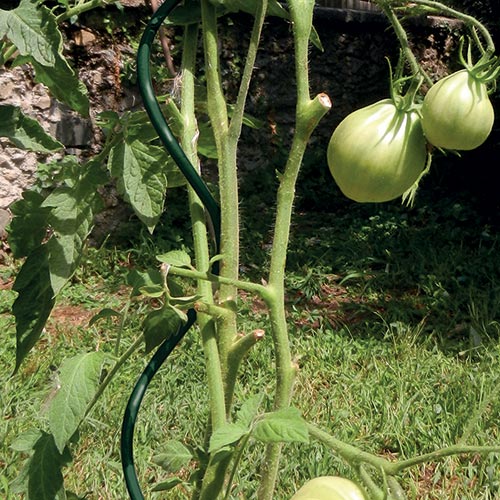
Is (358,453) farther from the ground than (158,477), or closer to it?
farther from the ground

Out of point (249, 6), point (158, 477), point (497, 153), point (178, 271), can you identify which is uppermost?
point (249, 6)

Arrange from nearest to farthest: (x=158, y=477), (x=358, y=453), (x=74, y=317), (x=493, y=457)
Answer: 1. (x=358, y=453)
2. (x=158, y=477)
3. (x=493, y=457)
4. (x=74, y=317)

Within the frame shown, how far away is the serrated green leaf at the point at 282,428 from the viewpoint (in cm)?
50

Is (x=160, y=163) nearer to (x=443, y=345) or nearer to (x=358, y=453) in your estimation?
(x=358, y=453)

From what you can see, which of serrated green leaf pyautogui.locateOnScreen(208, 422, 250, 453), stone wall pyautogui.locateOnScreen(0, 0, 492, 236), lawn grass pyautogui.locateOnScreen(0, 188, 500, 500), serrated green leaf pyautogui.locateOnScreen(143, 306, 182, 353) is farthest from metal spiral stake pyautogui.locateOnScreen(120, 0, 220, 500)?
stone wall pyautogui.locateOnScreen(0, 0, 492, 236)

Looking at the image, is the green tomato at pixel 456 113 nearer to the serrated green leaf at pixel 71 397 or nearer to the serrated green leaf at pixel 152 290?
the serrated green leaf at pixel 152 290

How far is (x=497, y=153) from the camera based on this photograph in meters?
4.20

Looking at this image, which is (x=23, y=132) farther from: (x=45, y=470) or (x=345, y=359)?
(x=345, y=359)

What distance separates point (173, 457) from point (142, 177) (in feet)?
0.82

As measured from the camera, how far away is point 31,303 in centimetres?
66

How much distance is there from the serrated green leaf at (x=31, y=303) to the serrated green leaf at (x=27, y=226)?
0.08ft

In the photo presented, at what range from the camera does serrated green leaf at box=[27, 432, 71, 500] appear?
0.66 meters

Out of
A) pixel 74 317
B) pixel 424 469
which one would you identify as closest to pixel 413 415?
pixel 424 469

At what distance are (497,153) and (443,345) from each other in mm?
1825
